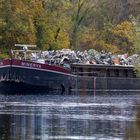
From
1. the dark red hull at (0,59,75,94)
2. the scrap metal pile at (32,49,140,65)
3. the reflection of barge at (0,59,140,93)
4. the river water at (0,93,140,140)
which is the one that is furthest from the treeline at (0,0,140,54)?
the river water at (0,93,140,140)

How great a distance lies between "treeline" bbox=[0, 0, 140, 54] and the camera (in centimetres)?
8325

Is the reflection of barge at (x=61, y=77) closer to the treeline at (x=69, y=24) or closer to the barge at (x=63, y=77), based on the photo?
the barge at (x=63, y=77)

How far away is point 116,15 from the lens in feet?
349

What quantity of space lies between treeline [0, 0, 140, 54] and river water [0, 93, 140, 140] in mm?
15270

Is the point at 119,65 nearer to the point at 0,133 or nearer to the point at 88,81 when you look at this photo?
the point at 88,81

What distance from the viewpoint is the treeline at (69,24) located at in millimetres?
83250

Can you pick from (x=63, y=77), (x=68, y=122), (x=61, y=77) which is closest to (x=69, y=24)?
(x=63, y=77)

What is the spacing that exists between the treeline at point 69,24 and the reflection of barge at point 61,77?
12.3 ft

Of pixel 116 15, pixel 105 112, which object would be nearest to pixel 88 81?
pixel 116 15

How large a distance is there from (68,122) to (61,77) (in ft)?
121

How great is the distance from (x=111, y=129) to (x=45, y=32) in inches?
2189

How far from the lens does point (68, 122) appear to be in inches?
1475

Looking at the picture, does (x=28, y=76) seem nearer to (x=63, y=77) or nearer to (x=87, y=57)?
(x=63, y=77)

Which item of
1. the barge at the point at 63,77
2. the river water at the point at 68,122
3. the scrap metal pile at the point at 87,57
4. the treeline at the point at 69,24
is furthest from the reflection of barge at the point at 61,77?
the river water at the point at 68,122
